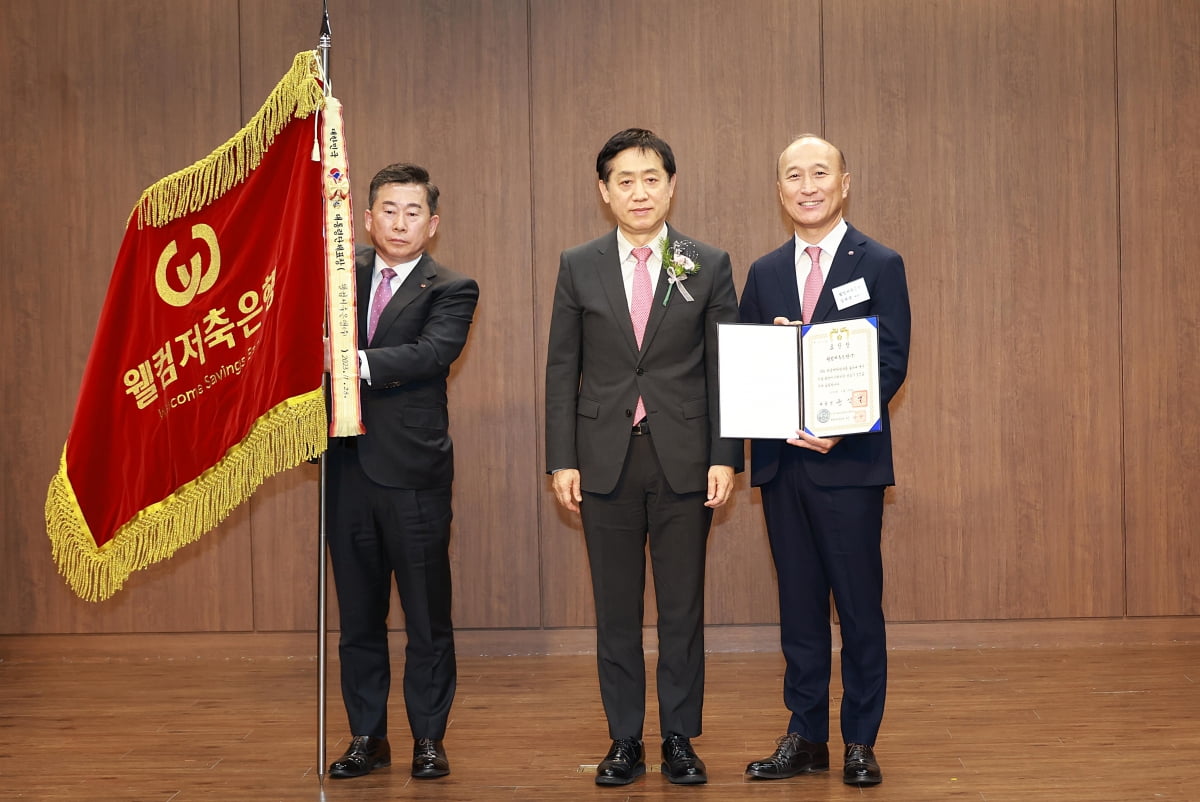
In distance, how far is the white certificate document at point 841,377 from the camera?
9.36ft

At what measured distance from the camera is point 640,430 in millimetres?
3059

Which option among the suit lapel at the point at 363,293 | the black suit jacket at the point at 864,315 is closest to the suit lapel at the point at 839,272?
the black suit jacket at the point at 864,315

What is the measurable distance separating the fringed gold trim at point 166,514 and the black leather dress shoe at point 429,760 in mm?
876

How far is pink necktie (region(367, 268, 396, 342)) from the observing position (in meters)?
3.21

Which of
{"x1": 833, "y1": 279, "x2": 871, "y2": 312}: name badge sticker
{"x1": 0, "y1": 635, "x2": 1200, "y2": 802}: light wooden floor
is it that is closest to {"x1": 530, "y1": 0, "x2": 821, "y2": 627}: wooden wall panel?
{"x1": 0, "y1": 635, "x2": 1200, "y2": 802}: light wooden floor

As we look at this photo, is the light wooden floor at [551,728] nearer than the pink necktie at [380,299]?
Yes

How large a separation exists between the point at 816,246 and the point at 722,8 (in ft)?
6.78

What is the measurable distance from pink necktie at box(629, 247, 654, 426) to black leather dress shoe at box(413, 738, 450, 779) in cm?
110

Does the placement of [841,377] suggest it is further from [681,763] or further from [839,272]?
[681,763]

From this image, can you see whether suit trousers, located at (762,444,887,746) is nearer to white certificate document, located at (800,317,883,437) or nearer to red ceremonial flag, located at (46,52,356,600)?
white certificate document, located at (800,317,883,437)

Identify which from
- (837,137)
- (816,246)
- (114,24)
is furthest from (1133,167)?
(114,24)

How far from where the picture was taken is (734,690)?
4125mm

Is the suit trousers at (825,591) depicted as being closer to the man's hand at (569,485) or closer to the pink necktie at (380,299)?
the man's hand at (569,485)

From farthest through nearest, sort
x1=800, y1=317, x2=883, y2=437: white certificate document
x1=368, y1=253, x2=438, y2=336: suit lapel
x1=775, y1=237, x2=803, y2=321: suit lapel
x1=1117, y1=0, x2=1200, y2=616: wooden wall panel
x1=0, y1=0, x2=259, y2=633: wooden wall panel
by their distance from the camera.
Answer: x1=0, y1=0, x2=259, y2=633: wooden wall panel
x1=1117, y1=0, x2=1200, y2=616: wooden wall panel
x1=368, y1=253, x2=438, y2=336: suit lapel
x1=775, y1=237, x2=803, y2=321: suit lapel
x1=800, y1=317, x2=883, y2=437: white certificate document
